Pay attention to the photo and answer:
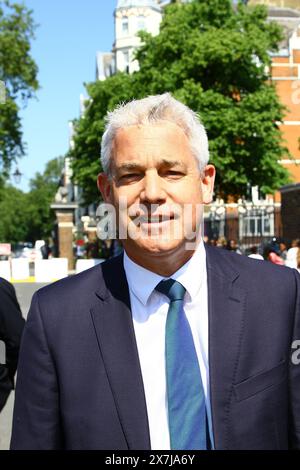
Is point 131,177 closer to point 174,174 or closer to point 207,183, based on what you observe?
point 174,174

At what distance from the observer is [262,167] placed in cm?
3256

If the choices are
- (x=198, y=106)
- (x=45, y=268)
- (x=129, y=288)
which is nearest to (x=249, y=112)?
(x=198, y=106)

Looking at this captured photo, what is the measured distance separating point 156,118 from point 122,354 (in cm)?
70

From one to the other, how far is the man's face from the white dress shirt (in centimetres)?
10

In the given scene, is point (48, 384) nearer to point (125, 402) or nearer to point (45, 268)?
point (125, 402)

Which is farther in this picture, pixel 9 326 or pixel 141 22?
pixel 141 22

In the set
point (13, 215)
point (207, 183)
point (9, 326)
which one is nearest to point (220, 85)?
point (9, 326)

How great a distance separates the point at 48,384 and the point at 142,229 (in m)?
0.53

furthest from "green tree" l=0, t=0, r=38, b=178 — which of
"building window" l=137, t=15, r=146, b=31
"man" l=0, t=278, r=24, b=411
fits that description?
"building window" l=137, t=15, r=146, b=31

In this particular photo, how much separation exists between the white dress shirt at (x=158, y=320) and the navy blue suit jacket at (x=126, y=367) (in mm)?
34

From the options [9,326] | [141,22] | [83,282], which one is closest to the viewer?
[83,282]

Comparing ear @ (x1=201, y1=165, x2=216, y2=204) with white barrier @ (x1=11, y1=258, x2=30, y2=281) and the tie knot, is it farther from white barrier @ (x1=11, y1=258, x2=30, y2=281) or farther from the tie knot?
white barrier @ (x1=11, y1=258, x2=30, y2=281)

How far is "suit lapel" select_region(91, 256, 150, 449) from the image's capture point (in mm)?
2154

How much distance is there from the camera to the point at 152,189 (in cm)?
219
